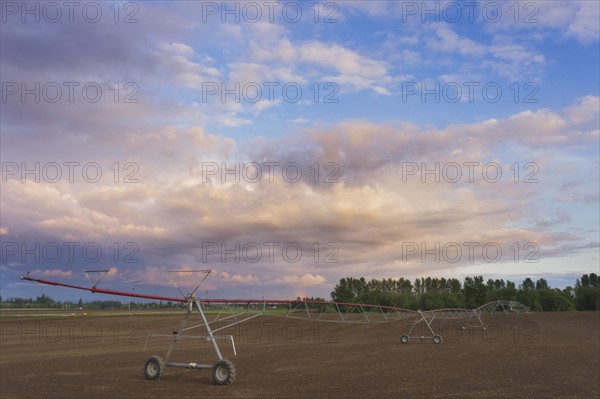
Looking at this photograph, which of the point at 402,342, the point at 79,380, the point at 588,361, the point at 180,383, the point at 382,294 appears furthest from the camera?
the point at 382,294

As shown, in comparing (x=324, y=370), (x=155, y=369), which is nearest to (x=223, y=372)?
(x=155, y=369)

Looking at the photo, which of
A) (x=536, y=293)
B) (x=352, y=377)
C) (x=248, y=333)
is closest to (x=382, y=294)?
(x=536, y=293)

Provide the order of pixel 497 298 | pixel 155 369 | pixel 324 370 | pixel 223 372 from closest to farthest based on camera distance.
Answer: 1. pixel 223 372
2. pixel 155 369
3. pixel 324 370
4. pixel 497 298

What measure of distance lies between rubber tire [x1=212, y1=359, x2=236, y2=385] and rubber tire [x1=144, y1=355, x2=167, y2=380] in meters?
3.22

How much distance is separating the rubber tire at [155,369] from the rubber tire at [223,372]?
3220 millimetres

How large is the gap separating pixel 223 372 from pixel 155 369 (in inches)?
154

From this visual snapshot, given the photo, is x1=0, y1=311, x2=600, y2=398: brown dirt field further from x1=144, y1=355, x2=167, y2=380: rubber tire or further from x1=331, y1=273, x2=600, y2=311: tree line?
x1=331, y1=273, x2=600, y2=311: tree line

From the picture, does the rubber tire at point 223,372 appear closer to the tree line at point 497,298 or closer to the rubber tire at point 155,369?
the rubber tire at point 155,369

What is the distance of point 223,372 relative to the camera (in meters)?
23.0

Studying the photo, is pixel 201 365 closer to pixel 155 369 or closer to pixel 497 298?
pixel 155 369

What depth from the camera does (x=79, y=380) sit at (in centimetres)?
2647

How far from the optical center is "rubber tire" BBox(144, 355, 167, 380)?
2486 centimetres

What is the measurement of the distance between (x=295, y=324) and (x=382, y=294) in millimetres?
81129

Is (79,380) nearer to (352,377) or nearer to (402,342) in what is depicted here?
(352,377)
